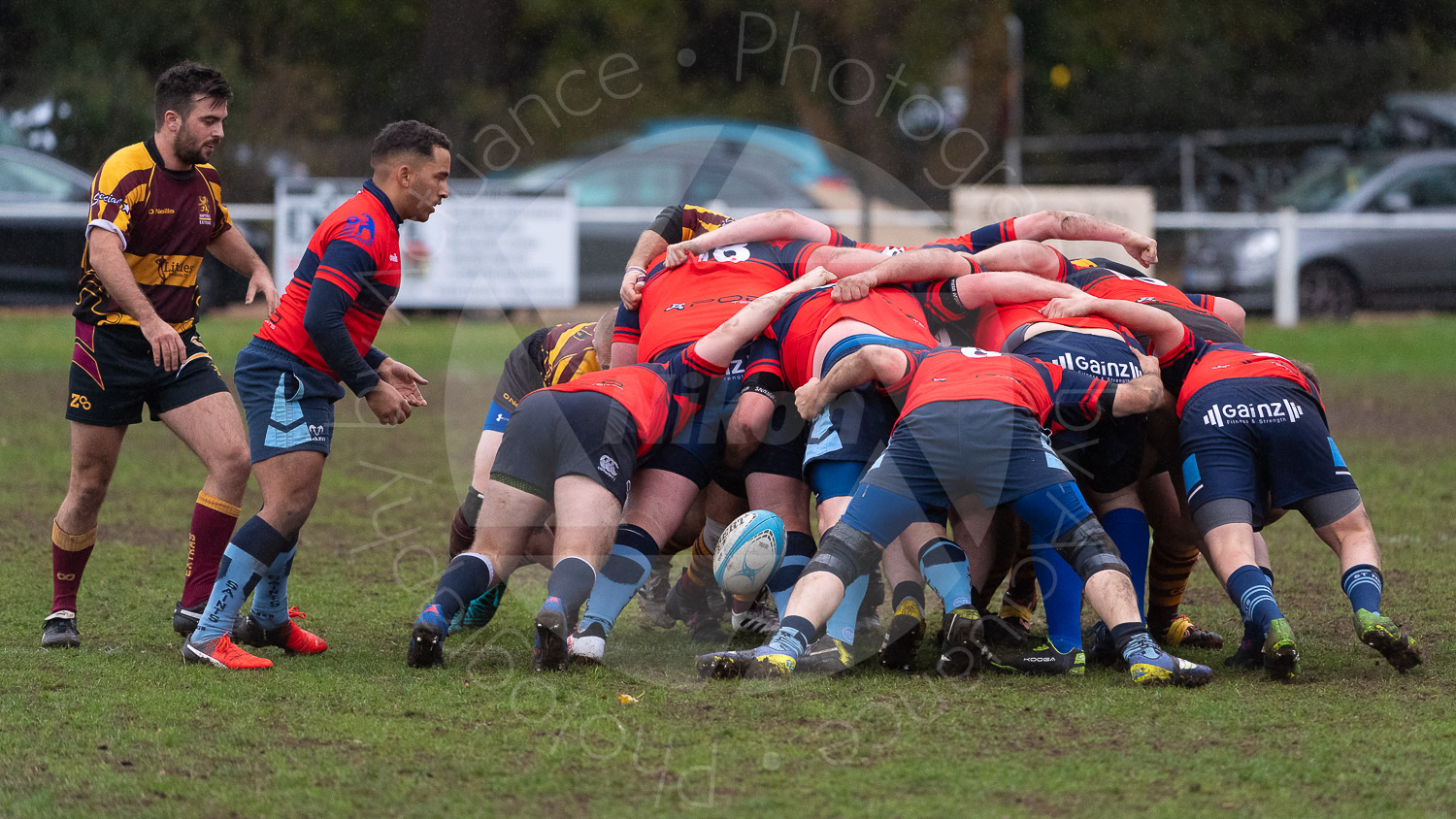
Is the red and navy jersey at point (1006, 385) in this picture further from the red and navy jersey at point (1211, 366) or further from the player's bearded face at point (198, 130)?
the player's bearded face at point (198, 130)

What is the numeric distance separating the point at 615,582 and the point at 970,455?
1.28m

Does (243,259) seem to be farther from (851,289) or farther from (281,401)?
(851,289)

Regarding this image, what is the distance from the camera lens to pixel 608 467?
5000mm

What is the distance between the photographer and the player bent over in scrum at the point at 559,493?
4.85 metres

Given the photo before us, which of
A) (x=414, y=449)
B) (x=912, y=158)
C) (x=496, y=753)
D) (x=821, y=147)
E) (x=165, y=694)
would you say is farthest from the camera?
(x=912, y=158)

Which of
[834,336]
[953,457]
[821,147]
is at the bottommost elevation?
[953,457]

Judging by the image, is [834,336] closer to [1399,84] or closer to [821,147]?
[821,147]

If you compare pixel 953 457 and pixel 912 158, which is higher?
pixel 912 158

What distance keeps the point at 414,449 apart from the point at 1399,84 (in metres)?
23.7

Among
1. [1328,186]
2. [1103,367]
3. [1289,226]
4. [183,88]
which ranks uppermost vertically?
[1328,186]

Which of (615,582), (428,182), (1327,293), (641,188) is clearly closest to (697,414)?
(615,582)

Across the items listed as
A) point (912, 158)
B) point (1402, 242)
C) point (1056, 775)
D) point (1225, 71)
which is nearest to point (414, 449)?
point (1056, 775)

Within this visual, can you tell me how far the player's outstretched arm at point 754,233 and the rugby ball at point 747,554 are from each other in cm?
148

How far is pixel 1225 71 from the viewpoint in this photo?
28.9 metres
